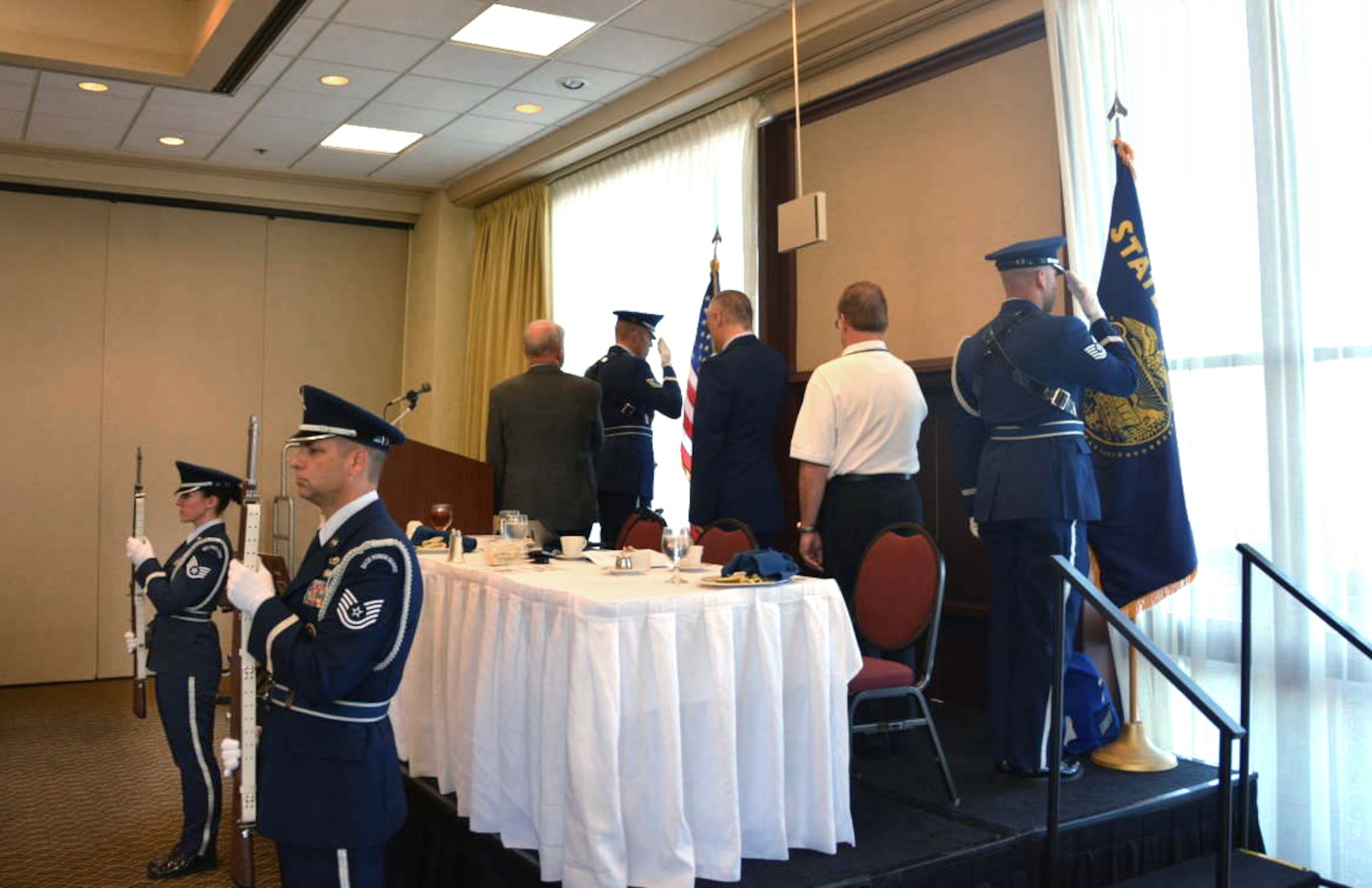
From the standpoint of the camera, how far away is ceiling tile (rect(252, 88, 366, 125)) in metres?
6.70

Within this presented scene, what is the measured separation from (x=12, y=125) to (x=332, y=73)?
250 centimetres

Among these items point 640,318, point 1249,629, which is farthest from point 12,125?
point 1249,629

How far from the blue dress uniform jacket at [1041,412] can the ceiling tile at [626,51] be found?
264 cm

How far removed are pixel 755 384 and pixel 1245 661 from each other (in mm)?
1905

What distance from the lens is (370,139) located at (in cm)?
769

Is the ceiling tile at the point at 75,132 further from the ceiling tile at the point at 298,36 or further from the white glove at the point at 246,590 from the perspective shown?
the white glove at the point at 246,590

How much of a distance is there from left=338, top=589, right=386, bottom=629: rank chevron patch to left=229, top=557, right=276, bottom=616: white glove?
18 cm

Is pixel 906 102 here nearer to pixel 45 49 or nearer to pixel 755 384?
pixel 755 384

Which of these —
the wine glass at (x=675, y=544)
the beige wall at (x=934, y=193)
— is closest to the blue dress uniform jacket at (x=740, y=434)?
the beige wall at (x=934, y=193)

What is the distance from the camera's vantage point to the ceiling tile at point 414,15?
5254mm

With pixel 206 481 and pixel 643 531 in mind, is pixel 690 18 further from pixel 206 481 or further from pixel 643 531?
pixel 206 481

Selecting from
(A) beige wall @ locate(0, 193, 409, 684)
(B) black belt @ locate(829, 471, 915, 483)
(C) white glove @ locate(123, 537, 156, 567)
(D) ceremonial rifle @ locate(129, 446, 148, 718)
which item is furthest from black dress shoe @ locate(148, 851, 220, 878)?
(A) beige wall @ locate(0, 193, 409, 684)

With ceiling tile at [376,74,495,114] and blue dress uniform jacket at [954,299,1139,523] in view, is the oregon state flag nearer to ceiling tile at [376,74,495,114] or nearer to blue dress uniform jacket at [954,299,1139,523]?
blue dress uniform jacket at [954,299,1139,523]

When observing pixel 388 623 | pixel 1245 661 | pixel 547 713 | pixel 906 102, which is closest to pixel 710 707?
pixel 547 713
